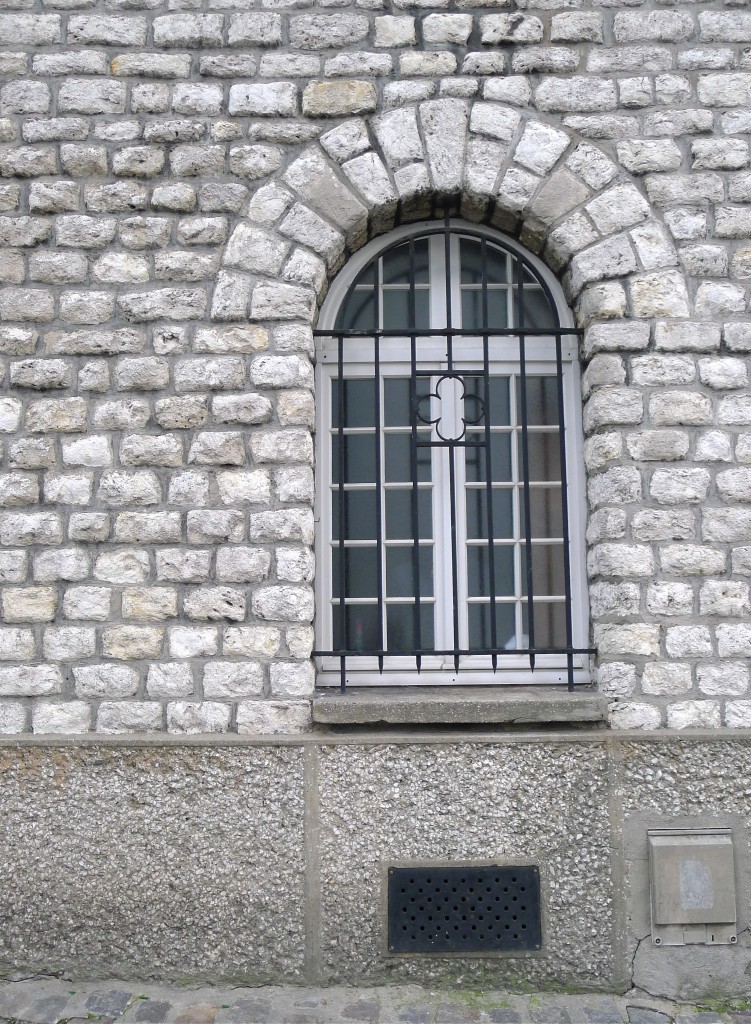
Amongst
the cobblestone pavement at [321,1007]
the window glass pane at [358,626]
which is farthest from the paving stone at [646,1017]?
the window glass pane at [358,626]

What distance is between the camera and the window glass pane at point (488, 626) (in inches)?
139

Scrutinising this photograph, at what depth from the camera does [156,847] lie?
316 cm

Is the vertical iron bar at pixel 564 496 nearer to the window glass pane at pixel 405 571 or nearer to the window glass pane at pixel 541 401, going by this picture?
the window glass pane at pixel 541 401

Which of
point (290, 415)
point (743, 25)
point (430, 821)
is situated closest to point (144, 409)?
point (290, 415)

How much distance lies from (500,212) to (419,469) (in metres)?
1.17

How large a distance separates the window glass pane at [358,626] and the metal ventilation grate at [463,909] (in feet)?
2.99

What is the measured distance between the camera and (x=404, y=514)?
3.62m

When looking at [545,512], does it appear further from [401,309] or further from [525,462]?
[401,309]

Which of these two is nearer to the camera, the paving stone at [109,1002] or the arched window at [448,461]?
the paving stone at [109,1002]

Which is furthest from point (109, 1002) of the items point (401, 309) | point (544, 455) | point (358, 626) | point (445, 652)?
point (401, 309)

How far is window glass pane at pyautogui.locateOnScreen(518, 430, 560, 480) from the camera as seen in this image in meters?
3.61

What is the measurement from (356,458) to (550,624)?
1.14 meters

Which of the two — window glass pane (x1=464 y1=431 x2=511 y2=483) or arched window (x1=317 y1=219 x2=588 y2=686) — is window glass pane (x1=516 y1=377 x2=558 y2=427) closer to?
Answer: arched window (x1=317 y1=219 x2=588 y2=686)

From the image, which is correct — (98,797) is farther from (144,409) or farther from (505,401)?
(505,401)
